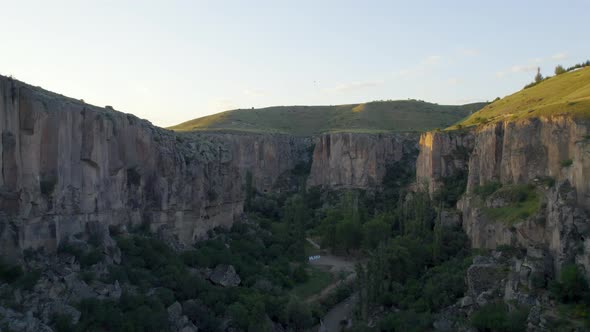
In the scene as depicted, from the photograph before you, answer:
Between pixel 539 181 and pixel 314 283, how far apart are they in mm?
15317

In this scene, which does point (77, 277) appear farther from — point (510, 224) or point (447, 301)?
point (510, 224)

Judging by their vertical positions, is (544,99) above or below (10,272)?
above

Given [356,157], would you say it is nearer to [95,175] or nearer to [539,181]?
[539,181]

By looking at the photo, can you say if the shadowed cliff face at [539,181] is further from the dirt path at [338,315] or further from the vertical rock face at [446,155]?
the dirt path at [338,315]

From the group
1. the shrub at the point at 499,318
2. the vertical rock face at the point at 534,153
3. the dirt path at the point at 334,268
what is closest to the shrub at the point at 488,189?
the vertical rock face at the point at 534,153

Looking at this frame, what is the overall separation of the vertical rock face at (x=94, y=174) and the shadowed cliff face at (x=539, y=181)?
1770 cm

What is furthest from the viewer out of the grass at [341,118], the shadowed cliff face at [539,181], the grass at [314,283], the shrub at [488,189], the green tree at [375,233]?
the grass at [341,118]

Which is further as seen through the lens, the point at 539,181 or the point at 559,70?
the point at 559,70

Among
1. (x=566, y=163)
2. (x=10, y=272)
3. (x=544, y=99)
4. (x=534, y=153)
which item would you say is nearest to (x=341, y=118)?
(x=544, y=99)

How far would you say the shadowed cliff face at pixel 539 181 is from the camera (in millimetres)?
27281

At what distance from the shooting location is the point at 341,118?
112 m

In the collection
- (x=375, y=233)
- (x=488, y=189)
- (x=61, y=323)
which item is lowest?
(x=375, y=233)

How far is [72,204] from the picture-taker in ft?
90.4

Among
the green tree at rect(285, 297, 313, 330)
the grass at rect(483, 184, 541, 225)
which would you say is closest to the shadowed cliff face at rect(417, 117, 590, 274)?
the grass at rect(483, 184, 541, 225)
